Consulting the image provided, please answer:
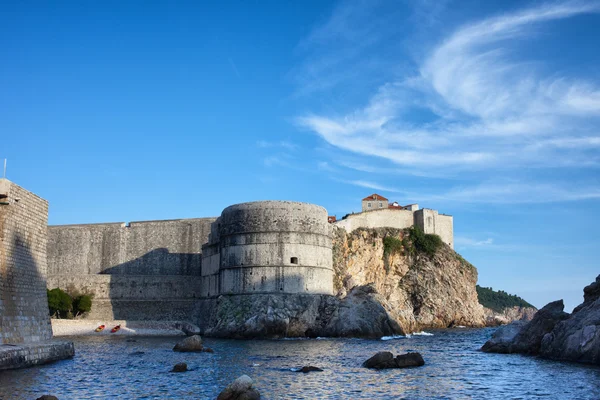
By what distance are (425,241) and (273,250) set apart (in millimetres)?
25544

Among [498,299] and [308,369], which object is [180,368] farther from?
[498,299]

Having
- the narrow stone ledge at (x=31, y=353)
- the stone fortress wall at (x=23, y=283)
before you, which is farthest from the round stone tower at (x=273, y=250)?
the narrow stone ledge at (x=31, y=353)

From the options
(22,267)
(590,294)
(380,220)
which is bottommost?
(590,294)

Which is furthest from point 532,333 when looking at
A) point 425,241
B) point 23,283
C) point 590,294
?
point 425,241

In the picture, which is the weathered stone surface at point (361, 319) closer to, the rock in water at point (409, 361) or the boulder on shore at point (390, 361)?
the rock in water at point (409, 361)

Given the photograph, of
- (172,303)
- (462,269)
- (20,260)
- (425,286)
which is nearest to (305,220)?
(172,303)

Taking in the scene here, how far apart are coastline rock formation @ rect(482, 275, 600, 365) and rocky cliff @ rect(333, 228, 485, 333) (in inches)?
987

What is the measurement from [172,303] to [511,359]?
2384 cm

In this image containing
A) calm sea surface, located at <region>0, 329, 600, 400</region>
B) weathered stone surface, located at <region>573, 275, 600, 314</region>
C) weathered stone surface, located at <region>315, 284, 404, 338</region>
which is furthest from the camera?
weathered stone surface, located at <region>315, 284, 404, 338</region>

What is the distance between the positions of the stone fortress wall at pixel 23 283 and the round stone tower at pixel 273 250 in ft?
44.8

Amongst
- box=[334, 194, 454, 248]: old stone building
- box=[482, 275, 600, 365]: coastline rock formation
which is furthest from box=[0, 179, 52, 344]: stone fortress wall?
box=[334, 194, 454, 248]: old stone building

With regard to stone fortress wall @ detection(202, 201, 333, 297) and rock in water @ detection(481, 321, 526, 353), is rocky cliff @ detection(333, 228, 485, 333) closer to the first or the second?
stone fortress wall @ detection(202, 201, 333, 297)

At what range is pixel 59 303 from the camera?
119 feet

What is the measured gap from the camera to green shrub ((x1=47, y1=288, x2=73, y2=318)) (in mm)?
35625
